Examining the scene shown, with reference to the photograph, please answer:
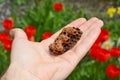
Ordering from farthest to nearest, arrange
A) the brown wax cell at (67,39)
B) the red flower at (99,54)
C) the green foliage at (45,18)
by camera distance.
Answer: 1. the green foliage at (45,18)
2. the red flower at (99,54)
3. the brown wax cell at (67,39)

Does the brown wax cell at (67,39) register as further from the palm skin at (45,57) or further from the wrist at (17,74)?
the wrist at (17,74)

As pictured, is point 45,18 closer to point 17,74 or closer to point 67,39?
point 67,39

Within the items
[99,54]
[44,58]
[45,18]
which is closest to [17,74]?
[44,58]

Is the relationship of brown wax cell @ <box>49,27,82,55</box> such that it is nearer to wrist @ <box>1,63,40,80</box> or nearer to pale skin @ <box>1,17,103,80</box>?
pale skin @ <box>1,17,103,80</box>

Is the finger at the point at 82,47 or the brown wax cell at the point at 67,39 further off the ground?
the finger at the point at 82,47

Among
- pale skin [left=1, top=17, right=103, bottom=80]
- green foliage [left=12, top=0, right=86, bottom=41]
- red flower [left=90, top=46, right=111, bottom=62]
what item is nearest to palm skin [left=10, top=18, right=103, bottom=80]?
pale skin [left=1, top=17, right=103, bottom=80]

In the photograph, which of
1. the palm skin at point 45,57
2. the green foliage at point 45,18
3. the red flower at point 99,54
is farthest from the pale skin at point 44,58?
the green foliage at point 45,18

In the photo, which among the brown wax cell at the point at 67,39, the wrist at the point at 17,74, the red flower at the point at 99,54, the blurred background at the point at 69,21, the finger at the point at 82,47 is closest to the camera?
the wrist at the point at 17,74
